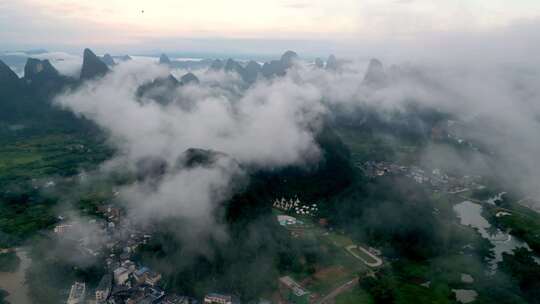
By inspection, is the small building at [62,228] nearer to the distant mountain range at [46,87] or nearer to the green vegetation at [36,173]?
the green vegetation at [36,173]

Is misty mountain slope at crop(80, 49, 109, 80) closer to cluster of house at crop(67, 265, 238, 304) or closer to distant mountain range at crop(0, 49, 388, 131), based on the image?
distant mountain range at crop(0, 49, 388, 131)

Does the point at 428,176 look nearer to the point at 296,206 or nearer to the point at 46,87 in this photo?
the point at 296,206

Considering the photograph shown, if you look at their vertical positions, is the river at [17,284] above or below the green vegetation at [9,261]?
below

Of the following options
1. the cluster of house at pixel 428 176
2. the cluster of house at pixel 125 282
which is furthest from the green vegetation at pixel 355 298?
the cluster of house at pixel 428 176

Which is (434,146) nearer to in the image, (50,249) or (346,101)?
(346,101)

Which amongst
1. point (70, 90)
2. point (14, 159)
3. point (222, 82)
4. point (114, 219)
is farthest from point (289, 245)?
point (222, 82)
